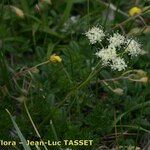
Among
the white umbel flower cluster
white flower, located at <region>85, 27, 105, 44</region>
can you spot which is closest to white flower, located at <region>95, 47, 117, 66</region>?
A: the white umbel flower cluster

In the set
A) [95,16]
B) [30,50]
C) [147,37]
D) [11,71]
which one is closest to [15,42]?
[30,50]

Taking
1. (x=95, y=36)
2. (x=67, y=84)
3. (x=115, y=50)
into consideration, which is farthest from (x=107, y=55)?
(x=67, y=84)

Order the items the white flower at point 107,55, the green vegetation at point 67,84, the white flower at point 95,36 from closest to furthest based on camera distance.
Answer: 1. the white flower at point 107,55
2. the white flower at point 95,36
3. the green vegetation at point 67,84

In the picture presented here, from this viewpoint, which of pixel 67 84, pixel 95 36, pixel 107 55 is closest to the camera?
pixel 107 55

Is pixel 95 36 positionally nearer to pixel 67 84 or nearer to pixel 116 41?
pixel 116 41

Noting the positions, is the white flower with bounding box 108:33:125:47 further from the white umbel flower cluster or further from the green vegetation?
the green vegetation

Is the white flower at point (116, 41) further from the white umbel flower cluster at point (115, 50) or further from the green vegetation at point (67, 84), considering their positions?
the green vegetation at point (67, 84)

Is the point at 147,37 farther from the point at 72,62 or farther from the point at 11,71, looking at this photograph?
the point at 11,71

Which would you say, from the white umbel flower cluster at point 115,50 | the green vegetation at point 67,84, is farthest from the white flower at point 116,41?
the green vegetation at point 67,84
